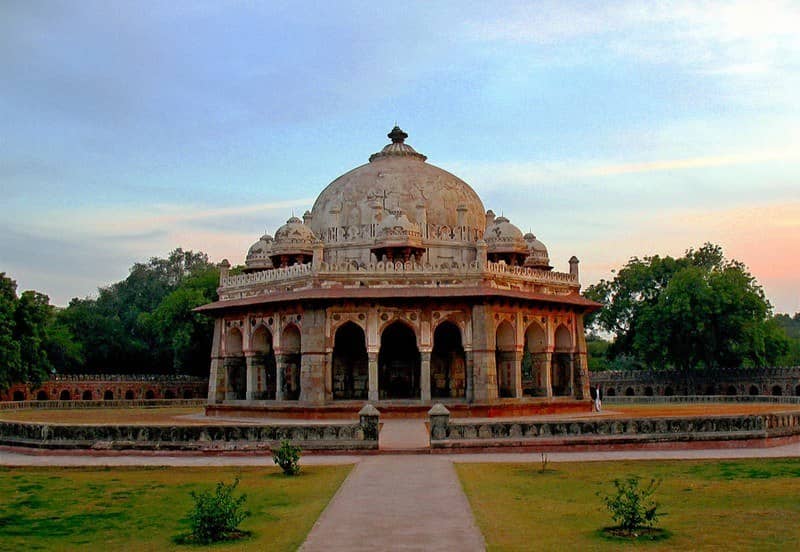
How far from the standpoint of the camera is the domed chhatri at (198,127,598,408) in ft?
94.5

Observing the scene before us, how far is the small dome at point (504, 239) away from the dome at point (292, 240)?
6948 mm

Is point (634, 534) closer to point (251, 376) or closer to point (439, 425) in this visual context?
point (439, 425)

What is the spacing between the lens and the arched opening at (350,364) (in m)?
32.9

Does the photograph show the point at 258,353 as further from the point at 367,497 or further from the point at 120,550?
the point at 120,550

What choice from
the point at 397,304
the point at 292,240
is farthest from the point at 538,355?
the point at 292,240

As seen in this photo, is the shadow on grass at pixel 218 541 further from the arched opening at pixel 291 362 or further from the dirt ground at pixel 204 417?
the arched opening at pixel 291 362

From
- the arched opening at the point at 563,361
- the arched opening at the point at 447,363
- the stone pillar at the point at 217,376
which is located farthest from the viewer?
the stone pillar at the point at 217,376

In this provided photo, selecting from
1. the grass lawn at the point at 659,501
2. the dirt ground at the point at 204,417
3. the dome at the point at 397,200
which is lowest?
the grass lawn at the point at 659,501

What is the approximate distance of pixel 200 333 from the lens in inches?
2157

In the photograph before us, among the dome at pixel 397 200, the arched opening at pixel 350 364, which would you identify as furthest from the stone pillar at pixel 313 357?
the dome at pixel 397 200

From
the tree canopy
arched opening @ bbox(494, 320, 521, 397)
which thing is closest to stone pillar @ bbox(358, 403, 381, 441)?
arched opening @ bbox(494, 320, 521, 397)

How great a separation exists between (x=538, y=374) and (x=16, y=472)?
68.2 feet

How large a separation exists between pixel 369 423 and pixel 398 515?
7.55 metres

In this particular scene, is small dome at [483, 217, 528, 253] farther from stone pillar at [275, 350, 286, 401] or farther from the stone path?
the stone path
